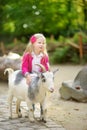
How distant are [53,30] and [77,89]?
40.6 feet

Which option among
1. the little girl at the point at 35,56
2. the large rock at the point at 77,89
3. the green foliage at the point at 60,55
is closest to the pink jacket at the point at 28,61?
the little girl at the point at 35,56

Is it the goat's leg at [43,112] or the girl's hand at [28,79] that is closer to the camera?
the girl's hand at [28,79]

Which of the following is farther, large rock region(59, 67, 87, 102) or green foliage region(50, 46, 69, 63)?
green foliage region(50, 46, 69, 63)

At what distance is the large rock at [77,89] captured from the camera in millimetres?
8438

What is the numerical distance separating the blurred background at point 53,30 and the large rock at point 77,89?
6.43 meters

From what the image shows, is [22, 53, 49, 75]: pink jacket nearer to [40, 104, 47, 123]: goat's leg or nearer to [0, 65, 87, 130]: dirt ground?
[40, 104, 47, 123]: goat's leg

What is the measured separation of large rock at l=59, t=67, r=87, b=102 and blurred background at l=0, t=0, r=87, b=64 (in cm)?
643

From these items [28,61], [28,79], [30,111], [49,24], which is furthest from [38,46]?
[49,24]

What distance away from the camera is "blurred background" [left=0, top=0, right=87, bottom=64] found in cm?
1566

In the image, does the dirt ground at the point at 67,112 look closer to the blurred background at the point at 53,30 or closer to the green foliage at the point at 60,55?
the green foliage at the point at 60,55

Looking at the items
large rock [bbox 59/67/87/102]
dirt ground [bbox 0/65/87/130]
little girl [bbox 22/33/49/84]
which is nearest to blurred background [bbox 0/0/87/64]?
dirt ground [bbox 0/65/87/130]

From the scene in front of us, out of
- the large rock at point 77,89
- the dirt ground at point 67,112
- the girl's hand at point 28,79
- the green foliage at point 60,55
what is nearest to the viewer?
the girl's hand at point 28,79

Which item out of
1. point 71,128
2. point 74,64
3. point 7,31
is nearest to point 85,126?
point 71,128

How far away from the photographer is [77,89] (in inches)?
337
